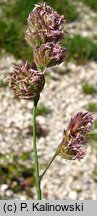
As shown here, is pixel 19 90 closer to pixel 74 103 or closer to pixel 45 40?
pixel 45 40

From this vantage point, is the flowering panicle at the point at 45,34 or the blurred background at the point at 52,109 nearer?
the flowering panicle at the point at 45,34

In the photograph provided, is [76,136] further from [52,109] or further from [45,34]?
[52,109]

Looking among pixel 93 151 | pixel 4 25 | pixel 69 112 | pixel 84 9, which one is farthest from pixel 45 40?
pixel 84 9

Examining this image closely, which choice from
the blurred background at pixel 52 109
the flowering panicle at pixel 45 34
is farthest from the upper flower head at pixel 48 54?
the blurred background at pixel 52 109

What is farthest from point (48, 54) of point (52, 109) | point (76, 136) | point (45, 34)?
point (52, 109)

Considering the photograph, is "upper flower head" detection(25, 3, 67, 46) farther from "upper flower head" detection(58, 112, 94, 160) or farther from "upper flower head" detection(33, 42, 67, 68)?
"upper flower head" detection(58, 112, 94, 160)

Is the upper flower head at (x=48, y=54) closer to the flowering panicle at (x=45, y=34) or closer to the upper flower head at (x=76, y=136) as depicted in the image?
the flowering panicle at (x=45, y=34)

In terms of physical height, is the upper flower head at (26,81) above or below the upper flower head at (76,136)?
above
